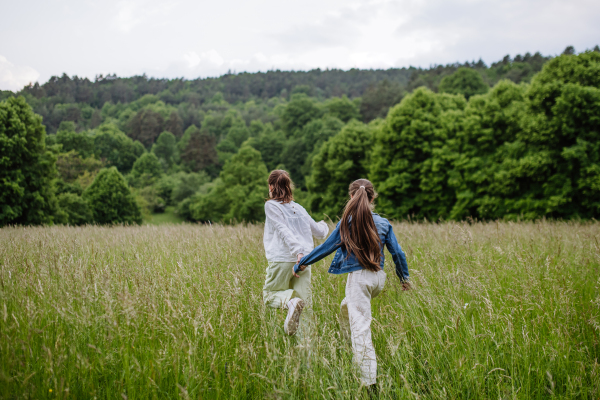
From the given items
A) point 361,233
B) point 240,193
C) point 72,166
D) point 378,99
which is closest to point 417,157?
point 240,193

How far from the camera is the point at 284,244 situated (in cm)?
340

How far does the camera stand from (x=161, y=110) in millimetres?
95062

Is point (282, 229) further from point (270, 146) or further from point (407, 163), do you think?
point (270, 146)

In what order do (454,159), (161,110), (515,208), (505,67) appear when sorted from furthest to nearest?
(161,110), (505,67), (454,159), (515,208)

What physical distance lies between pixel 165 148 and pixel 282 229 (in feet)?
254

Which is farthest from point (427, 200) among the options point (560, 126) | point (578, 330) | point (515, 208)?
point (578, 330)

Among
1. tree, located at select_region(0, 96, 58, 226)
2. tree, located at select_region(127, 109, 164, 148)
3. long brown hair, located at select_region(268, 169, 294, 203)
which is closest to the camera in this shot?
long brown hair, located at select_region(268, 169, 294, 203)

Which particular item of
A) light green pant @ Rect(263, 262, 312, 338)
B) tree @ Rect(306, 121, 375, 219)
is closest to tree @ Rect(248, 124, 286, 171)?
tree @ Rect(306, 121, 375, 219)

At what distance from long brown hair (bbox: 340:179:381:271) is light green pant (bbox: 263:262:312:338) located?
68cm

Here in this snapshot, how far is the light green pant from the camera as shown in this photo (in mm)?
3277

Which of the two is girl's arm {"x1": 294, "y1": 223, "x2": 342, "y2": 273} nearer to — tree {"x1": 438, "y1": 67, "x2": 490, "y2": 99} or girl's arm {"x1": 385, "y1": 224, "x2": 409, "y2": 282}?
girl's arm {"x1": 385, "y1": 224, "x2": 409, "y2": 282}

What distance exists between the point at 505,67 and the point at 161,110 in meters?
84.3

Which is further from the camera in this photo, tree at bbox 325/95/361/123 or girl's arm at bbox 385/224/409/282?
tree at bbox 325/95/361/123

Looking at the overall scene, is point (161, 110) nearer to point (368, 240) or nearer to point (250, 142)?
point (250, 142)
